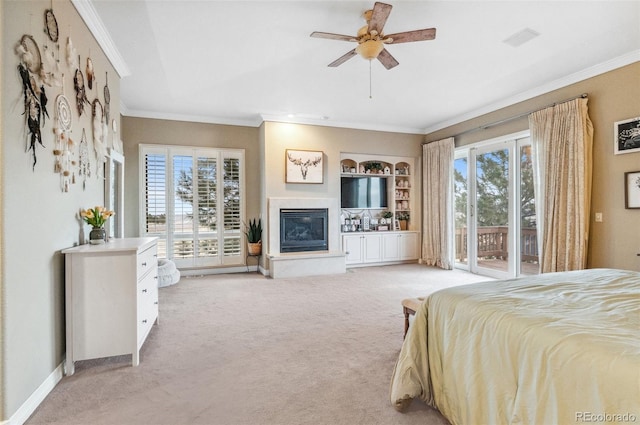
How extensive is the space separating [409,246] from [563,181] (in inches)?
127

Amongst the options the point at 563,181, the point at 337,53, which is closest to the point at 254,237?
the point at 337,53

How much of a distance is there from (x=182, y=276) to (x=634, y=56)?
6.73m

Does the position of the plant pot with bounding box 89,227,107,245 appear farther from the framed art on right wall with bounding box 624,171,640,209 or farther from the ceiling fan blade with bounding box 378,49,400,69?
the framed art on right wall with bounding box 624,171,640,209

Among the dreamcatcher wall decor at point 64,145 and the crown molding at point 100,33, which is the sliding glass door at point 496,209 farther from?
the dreamcatcher wall decor at point 64,145

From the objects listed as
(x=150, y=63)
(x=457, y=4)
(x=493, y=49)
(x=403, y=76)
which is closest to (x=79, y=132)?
A: (x=150, y=63)

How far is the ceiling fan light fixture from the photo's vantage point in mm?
2744

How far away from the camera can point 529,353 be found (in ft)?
4.18

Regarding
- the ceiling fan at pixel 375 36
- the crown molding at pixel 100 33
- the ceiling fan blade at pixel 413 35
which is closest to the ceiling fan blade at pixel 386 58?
the ceiling fan at pixel 375 36

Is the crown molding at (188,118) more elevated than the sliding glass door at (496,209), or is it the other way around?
the crown molding at (188,118)

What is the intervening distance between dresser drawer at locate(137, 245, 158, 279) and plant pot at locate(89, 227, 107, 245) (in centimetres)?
37

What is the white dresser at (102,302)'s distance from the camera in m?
2.21

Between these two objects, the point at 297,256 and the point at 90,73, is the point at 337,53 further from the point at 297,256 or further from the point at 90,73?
the point at 297,256

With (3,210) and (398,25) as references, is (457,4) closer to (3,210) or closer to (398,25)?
(398,25)

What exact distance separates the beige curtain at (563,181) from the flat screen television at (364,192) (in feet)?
9.66
